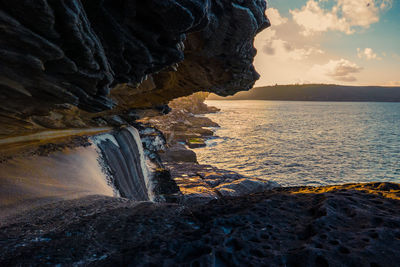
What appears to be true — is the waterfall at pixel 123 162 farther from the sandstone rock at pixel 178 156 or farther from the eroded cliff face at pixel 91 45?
the sandstone rock at pixel 178 156

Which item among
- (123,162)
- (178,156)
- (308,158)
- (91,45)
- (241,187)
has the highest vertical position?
(91,45)

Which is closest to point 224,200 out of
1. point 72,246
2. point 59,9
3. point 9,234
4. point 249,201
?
point 249,201

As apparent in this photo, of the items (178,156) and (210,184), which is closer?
(210,184)

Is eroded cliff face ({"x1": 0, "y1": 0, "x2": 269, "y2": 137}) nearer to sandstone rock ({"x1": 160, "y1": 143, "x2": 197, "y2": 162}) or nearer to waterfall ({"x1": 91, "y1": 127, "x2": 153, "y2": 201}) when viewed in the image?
waterfall ({"x1": 91, "y1": 127, "x2": 153, "y2": 201})

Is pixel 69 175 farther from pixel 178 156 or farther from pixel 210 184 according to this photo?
pixel 178 156

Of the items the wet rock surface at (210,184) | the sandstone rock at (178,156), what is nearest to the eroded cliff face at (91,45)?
the wet rock surface at (210,184)

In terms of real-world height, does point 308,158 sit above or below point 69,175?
below

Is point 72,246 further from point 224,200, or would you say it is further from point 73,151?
point 73,151

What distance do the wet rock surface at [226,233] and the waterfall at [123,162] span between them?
199 inches

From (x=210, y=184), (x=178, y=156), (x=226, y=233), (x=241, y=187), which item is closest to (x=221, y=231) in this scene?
(x=226, y=233)

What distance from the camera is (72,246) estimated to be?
3596 mm

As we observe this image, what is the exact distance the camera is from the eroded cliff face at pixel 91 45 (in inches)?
185

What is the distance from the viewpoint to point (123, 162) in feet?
38.8

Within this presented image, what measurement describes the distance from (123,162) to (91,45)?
283 inches
